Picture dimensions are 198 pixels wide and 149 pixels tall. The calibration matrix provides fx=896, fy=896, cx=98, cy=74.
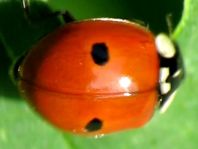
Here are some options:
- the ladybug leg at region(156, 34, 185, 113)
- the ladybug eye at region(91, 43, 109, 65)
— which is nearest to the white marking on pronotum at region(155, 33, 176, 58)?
the ladybug leg at region(156, 34, 185, 113)

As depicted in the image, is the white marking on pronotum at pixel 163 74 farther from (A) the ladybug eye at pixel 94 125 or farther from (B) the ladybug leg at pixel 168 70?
(A) the ladybug eye at pixel 94 125

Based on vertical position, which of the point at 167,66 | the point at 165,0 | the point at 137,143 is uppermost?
the point at 165,0

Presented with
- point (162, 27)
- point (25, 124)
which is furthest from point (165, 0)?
point (25, 124)

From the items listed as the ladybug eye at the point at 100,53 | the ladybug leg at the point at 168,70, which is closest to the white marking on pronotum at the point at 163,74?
the ladybug leg at the point at 168,70

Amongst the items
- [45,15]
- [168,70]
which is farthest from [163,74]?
[45,15]

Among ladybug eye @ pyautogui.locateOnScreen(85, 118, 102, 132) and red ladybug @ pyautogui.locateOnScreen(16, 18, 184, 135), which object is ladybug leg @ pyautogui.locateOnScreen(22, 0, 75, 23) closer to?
red ladybug @ pyautogui.locateOnScreen(16, 18, 184, 135)

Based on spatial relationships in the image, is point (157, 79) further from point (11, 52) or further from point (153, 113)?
point (11, 52)

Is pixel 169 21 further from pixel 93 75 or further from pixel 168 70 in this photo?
pixel 93 75

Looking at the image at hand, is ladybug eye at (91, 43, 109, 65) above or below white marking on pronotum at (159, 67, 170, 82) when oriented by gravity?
above
